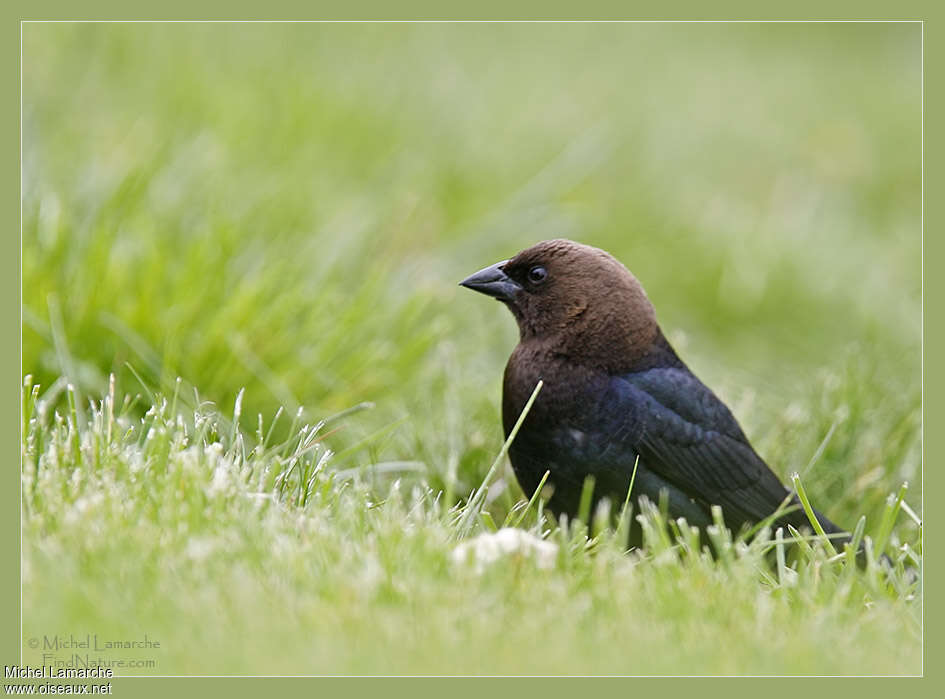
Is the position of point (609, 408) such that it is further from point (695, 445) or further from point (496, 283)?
point (496, 283)

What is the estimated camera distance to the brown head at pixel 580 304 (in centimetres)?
360

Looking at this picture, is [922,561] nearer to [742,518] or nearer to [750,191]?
[742,518]

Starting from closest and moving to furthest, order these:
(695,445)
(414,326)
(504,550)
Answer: (504,550) < (695,445) < (414,326)

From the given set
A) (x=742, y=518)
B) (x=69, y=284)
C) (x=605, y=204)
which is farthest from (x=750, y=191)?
(x=69, y=284)

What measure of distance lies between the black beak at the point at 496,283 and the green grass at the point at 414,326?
514 mm

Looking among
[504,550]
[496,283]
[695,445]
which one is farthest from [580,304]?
[504,550]

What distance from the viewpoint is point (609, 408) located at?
3492 millimetres

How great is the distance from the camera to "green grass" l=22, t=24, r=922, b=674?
2.39 metres

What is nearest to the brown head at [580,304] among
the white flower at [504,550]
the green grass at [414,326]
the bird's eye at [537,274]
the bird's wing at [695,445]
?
→ the bird's eye at [537,274]

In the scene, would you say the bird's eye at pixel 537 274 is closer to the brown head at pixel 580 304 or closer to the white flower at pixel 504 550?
the brown head at pixel 580 304

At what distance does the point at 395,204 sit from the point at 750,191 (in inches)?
111

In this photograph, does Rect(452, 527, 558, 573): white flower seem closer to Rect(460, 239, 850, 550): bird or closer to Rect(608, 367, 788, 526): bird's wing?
Rect(460, 239, 850, 550): bird

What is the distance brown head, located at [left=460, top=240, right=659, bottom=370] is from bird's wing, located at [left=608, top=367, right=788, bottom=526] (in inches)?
4.8

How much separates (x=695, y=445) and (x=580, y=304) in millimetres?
565
